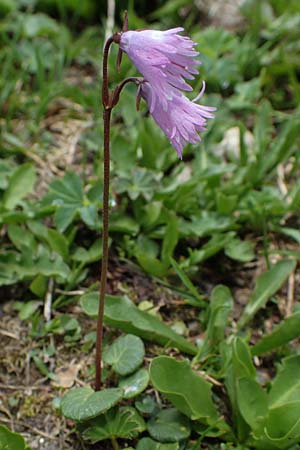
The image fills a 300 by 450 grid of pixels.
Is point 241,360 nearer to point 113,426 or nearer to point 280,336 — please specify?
point 280,336

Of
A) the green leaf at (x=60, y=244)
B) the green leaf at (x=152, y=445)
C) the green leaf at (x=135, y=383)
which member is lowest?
the green leaf at (x=152, y=445)

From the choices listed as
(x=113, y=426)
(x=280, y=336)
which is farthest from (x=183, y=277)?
(x=113, y=426)

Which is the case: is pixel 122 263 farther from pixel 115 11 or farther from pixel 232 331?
pixel 115 11

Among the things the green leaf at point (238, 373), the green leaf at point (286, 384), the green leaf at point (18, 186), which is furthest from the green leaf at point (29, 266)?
the green leaf at point (286, 384)

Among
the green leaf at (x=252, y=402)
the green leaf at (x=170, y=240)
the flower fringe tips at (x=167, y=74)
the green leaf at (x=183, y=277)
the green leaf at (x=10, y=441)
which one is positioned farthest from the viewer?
the green leaf at (x=170, y=240)

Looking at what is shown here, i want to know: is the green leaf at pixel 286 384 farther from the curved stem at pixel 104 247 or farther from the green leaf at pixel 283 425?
the curved stem at pixel 104 247

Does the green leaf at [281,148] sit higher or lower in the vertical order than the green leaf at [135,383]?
higher

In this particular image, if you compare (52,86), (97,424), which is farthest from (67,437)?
(52,86)

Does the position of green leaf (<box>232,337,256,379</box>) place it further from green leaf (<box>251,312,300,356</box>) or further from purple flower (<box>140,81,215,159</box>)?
purple flower (<box>140,81,215,159</box>)
